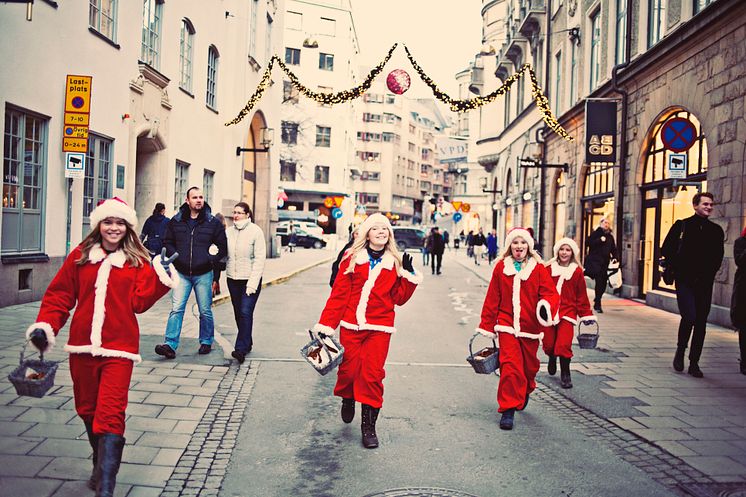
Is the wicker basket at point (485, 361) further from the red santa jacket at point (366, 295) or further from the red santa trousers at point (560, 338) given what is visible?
the red santa trousers at point (560, 338)

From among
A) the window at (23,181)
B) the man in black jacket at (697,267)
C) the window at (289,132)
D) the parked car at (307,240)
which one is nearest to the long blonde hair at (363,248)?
the man in black jacket at (697,267)

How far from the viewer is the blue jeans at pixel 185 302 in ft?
26.7

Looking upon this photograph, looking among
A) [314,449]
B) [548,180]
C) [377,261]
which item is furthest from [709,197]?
[548,180]

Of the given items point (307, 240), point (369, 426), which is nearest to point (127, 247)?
point (369, 426)

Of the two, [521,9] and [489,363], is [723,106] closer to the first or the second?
[489,363]

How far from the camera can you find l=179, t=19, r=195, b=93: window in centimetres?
1870

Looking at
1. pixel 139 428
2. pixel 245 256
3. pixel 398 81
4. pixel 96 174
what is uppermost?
pixel 398 81

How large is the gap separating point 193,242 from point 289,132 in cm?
5833

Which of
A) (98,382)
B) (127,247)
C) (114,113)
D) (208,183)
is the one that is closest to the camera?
(98,382)

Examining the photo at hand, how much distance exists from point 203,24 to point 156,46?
3741mm

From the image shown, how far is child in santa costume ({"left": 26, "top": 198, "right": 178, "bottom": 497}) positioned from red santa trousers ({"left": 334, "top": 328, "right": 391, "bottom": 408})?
1640mm

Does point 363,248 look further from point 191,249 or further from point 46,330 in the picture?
point 191,249

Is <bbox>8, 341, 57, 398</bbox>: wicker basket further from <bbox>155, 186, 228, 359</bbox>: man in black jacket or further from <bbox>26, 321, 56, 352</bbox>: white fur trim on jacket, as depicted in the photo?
<bbox>155, 186, 228, 359</bbox>: man in black jacket

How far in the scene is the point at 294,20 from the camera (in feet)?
212
